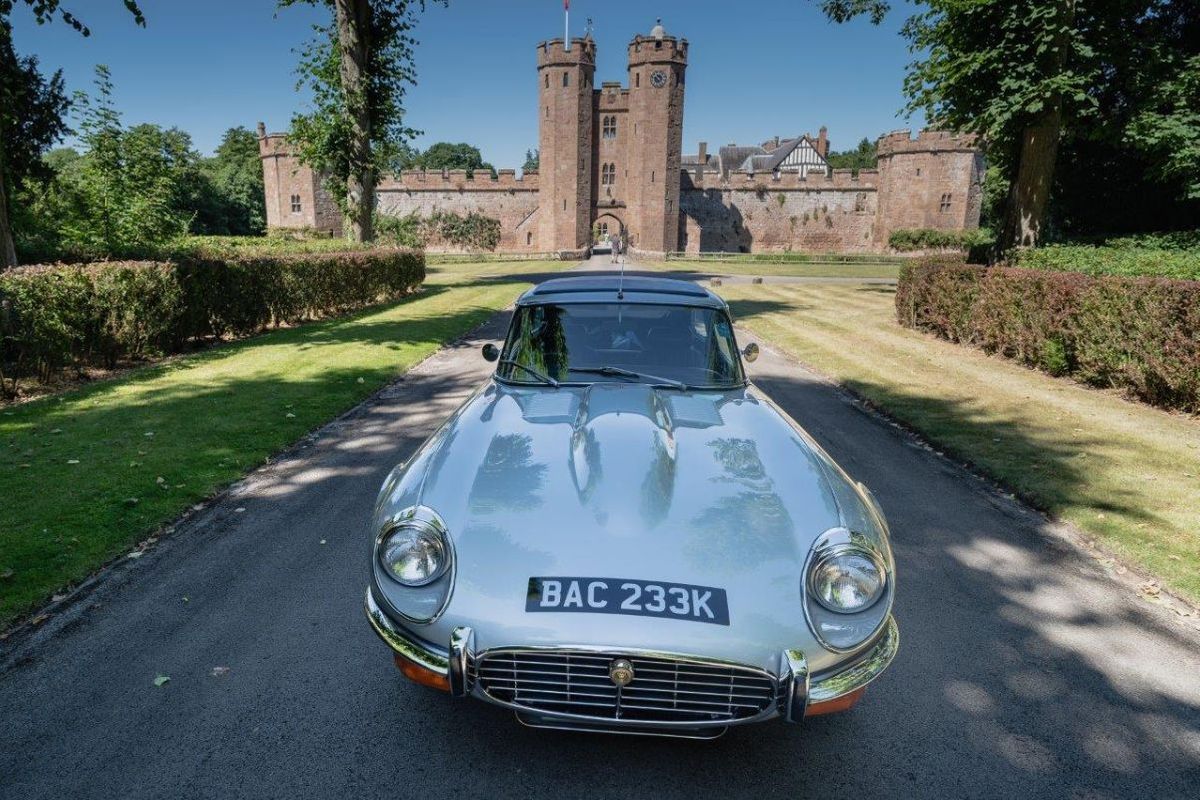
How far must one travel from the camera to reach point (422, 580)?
2541 millimetres

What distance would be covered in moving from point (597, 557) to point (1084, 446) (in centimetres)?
697

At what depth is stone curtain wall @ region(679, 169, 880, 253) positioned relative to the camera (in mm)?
64000

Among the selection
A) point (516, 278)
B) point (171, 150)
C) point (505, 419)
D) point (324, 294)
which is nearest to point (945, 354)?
point (505, 419)

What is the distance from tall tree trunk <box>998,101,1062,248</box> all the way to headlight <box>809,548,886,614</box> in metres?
16.6

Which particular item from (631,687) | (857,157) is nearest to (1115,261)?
(631,687)

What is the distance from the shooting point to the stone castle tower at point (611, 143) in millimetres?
54750

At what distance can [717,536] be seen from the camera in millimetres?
2586

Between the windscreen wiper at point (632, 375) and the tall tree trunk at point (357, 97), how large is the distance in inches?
781

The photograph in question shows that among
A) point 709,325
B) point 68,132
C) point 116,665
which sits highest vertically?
point 68,132

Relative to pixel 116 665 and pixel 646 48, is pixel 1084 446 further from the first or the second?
pixel 646 48

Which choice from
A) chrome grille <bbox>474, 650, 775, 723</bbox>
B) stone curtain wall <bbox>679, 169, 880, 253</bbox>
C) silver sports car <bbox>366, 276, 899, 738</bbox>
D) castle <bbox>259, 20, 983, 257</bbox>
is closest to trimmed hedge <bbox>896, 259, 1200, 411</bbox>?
silver sports car <bbox>366, 276, 899, 738</bbox>

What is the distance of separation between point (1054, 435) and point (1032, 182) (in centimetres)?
1128

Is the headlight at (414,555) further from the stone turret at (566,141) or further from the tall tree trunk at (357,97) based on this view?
the stone turret at (566,141)

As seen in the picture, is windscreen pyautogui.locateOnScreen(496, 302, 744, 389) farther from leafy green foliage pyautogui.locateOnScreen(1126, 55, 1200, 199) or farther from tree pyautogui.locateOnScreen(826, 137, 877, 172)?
tree pyautogui.locateOnScreen(826, 137, 877, 172)
